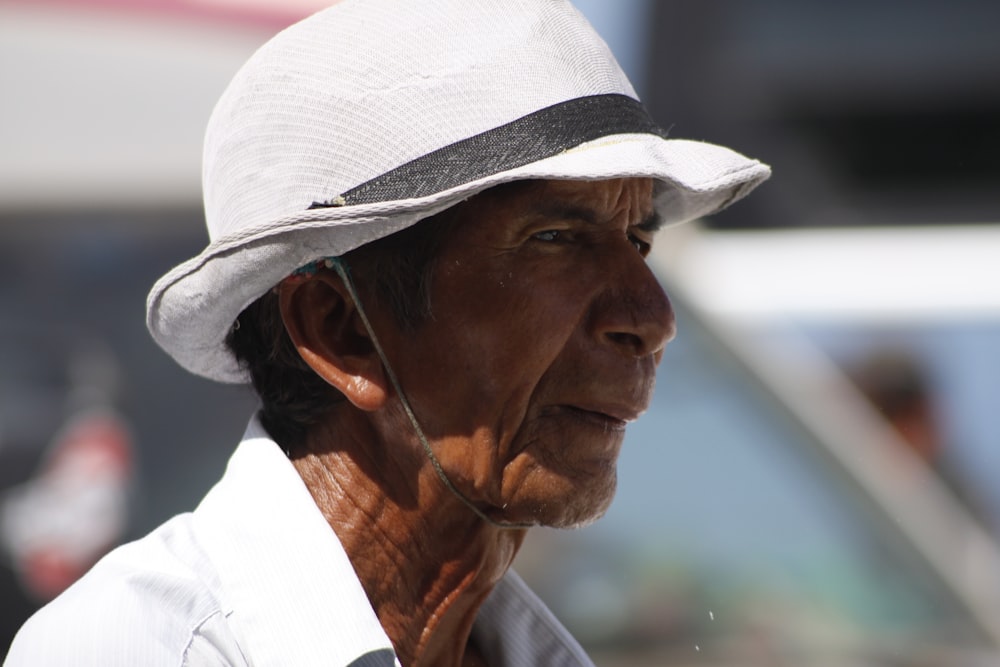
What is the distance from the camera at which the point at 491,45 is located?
1551 millimetres

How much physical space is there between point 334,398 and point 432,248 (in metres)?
0.26

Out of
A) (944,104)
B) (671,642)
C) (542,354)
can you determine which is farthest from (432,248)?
(944,104)

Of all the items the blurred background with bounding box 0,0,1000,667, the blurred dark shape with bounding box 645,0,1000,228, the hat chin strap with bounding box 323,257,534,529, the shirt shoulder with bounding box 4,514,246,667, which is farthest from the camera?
the blurred dark shape with bounding box 645,0,1000,228

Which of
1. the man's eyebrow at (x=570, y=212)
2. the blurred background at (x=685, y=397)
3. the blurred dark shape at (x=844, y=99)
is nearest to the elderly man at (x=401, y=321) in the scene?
the man's eyebrow at (x=570, y=212)

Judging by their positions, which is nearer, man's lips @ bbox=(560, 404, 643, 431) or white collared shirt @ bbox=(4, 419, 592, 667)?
white collared shirt @ bbox=(4, 419, 592, 667)

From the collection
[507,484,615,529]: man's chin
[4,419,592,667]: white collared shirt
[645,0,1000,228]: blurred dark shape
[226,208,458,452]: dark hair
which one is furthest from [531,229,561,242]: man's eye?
[645,0,1000,228]: blurred dark shape

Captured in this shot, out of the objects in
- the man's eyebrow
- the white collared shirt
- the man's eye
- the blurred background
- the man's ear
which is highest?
the man's eyebrow

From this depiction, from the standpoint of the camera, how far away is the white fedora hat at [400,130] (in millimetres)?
1498

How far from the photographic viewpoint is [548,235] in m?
1.63

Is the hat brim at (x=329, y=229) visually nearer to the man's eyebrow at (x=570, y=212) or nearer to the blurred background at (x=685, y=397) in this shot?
the man's eyebrow at (x=570, y=212)

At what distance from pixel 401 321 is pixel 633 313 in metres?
0.29

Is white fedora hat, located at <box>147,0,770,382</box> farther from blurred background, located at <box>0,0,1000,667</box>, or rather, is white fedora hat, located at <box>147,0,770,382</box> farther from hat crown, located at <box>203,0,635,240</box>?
blurred background, located at <box>0,0,1000,667</box>

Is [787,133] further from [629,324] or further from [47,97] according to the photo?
[629,324]

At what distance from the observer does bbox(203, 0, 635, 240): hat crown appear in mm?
1518
